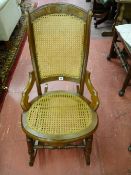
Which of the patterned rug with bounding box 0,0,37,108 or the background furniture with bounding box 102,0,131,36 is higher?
the background furniture with bounding box 102,0,131,36

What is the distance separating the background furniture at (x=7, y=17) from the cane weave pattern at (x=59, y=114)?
5.62 feet

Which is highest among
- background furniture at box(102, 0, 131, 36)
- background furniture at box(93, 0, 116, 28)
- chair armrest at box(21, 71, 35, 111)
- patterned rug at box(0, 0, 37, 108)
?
background furniture at box(102, 0, 131, 36)

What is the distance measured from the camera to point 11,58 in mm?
2844

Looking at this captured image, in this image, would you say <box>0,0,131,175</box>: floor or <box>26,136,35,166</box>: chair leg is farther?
<box>0,0,131,175</box>: floor

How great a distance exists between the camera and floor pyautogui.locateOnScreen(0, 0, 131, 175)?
1.62 meters

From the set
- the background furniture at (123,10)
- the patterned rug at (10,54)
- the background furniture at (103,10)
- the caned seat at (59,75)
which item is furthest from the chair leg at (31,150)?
the background furniture at (103,10)

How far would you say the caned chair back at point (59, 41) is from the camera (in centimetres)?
134

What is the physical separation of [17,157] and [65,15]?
1.19 meters

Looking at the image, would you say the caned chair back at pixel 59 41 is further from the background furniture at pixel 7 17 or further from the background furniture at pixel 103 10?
the background furniture at pixel 103 10

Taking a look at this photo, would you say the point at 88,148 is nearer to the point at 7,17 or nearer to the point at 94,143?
Result: the point at 94,143

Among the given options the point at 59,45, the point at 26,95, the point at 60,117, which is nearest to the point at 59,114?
the point at 60,117

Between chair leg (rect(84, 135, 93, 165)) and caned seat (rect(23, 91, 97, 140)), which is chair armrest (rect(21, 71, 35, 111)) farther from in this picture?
chair leg (rect(84, 135, 93, 165))

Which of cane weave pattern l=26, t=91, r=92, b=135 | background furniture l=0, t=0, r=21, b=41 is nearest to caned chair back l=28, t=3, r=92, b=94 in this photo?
cane weave pattern l=26, t=91, r=92, b=135

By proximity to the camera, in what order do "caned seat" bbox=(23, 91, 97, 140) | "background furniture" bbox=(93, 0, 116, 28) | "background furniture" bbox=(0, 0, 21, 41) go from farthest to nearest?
1. "background furniture" bbox=(93, 0, 116, 28)
2. "background furniture" bbox=(0, 0, 21, 41)
3. "caned seat" bbox=(23, 91, 97, 140)
